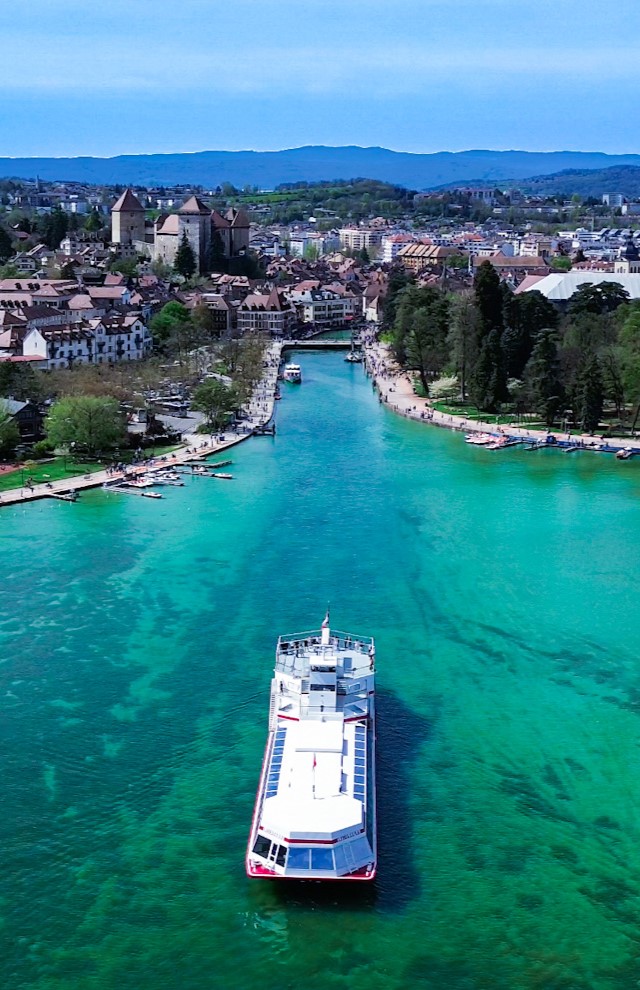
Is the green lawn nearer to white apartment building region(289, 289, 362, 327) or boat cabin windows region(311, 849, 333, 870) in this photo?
boat cabin windows region(311, 849, 333, 870)

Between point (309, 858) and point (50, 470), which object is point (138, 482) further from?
point (309, 858)

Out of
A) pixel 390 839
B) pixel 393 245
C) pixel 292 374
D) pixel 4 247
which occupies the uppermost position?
pixel 393 245

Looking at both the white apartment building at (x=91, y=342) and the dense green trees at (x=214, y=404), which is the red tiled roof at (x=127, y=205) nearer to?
the white apartment building at (x=91, y=342)

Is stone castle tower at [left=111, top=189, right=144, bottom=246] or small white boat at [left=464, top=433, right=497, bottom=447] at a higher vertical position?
stone castle tower at [left=111, top=189, right=144, bottom=246]

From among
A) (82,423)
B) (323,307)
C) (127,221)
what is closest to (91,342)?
(82,423)

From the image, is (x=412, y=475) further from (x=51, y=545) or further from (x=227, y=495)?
(x=51, y=545)

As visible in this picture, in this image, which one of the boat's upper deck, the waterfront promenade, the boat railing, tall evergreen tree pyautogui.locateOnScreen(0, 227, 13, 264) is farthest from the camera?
tall evergreen tree pyautogui.locateOnScreen(0, 227, 13, 264)

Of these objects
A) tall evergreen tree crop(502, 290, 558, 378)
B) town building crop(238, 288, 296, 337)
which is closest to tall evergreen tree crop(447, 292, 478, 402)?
tall evergreen tree crop(502, 290, 558, 378)
